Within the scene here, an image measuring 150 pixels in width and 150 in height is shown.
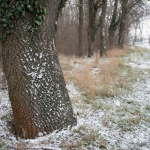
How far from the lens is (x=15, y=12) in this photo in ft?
5.73

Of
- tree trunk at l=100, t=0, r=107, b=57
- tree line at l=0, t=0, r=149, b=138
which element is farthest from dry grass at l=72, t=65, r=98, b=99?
tree trunk at l=100, t=0, r=107, b=57

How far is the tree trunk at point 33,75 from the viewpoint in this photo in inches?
73.7

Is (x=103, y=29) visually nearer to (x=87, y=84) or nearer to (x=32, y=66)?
(x=87, y=84)

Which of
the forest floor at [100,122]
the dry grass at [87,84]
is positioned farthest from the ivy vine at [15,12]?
the dry grass at [87,84]

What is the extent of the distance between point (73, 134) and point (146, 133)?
1.14 meters

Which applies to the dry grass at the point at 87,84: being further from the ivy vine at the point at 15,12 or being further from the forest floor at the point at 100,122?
the ivy vine at the point at 15,12

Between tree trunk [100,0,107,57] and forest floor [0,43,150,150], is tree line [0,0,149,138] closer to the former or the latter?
forest floor [0,43,150,150]

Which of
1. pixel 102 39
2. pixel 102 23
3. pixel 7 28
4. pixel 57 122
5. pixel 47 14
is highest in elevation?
pixel 102 23

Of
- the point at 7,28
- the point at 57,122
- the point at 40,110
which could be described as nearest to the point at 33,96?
the point at 40,110

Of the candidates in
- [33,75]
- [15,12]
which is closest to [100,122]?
[33,75]

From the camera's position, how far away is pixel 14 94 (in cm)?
197

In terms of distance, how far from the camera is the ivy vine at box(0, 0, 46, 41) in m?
1.73

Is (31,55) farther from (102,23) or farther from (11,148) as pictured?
(102,23)

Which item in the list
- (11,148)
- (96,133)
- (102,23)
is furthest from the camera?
(102,23)
